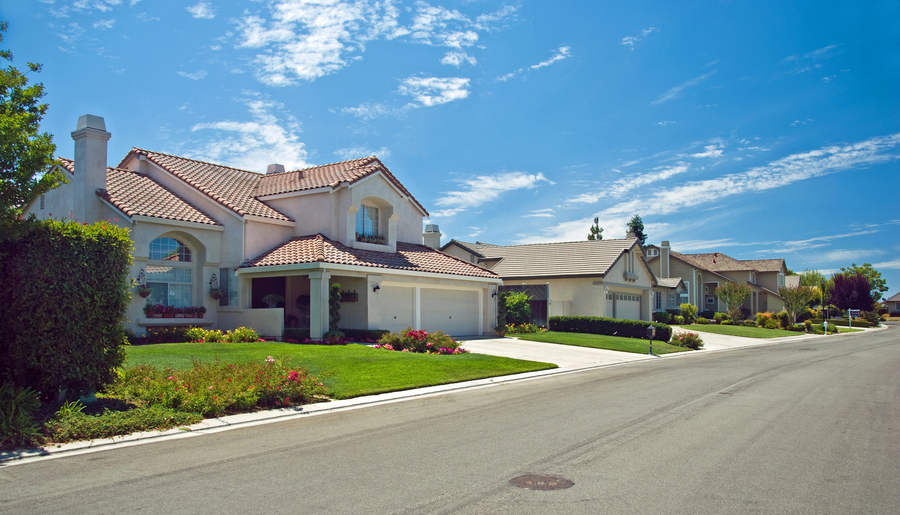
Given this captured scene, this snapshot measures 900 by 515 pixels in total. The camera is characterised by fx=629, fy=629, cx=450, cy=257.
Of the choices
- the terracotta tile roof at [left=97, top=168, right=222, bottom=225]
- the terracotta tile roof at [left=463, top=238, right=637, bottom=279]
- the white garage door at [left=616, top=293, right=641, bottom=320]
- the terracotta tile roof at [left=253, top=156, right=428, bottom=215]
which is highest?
the terracotta tile roof at [left=253, top=156, right=428, bottom=215]

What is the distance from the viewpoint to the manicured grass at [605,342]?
2529 centimetres

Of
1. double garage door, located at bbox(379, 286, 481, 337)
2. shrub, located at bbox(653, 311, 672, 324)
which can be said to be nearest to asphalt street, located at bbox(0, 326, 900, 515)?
double garage door, located at bbox(379, 286, 481, 337)

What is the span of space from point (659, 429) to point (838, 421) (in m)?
3.14

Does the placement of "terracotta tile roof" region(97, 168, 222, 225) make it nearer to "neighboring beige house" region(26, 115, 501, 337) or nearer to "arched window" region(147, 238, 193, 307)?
"neighboring beige house" region(26, 115, 501, 337)

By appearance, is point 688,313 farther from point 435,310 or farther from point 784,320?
point 435,310

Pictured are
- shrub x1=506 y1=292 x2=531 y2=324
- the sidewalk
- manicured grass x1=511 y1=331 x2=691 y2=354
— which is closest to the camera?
the sidewalk

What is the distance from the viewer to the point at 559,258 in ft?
125

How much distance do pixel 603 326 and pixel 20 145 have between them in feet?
89.4

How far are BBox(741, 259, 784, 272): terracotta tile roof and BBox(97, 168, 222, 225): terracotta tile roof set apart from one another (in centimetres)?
6188

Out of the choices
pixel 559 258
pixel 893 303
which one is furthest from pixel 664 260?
pixel 893 303

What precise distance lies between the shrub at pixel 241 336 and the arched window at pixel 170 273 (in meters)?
3.42

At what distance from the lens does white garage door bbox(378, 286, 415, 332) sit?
80.2 feet

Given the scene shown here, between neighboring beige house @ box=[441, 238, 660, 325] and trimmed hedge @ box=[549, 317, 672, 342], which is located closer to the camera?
trimmed hedge @ box=[549, 317, 672, 342]

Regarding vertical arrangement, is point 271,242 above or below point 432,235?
below
